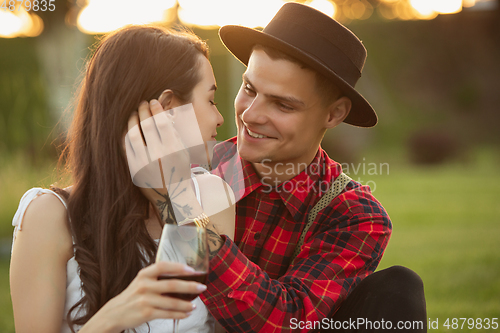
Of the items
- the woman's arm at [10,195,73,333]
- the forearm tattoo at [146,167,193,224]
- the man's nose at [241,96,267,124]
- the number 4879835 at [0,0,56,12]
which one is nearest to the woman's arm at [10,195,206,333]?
the woman's arm at [10,195,73,333]

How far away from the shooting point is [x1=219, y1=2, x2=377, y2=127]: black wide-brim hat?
2205 millimetres

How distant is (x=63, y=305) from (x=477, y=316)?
14.1 ft

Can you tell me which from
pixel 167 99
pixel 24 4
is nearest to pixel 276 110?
pixel 167 99

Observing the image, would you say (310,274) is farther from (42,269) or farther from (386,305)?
(42,269)

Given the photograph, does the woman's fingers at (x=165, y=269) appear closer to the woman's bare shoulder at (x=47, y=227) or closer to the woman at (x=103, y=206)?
the woman at (x=103, y=206)

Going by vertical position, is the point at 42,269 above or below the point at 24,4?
below

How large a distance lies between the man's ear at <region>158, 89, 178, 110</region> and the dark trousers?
1.18 m

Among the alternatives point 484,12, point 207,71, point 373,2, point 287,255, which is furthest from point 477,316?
point 484,12

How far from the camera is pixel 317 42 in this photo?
2.26 meters

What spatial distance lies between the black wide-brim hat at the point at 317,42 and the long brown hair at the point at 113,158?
572 millimetres

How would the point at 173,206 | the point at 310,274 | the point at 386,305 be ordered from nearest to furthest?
the point at 173,206 → the point at 386,305 → the point at 310,274

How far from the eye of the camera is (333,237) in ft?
7.04

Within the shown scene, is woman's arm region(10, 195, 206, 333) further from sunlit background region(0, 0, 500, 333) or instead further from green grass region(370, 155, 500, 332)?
green grass region(370, 155, 500, 332)

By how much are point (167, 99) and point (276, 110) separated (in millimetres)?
647
